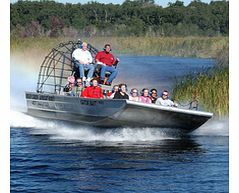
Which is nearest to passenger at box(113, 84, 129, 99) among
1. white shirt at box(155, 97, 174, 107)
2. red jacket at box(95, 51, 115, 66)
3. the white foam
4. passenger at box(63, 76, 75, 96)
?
white shirt at box(155, 97, 174, 107)

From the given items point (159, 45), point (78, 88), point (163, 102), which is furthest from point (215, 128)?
point (159, 45)

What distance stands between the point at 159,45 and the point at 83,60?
584 cm

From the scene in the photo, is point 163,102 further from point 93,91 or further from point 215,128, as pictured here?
point 215,128

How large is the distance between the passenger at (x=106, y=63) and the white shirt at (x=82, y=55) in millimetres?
152

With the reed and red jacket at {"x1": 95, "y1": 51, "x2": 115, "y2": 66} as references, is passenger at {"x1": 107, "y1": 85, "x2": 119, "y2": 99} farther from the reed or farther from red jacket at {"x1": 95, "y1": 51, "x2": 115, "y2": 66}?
the reed

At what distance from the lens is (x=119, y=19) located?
20641 millimetres

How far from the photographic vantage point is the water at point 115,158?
10805 millimetres

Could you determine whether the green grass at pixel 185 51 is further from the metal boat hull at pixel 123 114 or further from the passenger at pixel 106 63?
the passenger at pixel 106 63

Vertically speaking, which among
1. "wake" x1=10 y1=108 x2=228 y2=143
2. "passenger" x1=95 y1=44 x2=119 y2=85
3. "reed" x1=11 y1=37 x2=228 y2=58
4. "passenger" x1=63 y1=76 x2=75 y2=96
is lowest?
"wake" x1=10 y1=108 x2=228 y2=143

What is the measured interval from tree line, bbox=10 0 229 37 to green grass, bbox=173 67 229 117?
4040 millimetres

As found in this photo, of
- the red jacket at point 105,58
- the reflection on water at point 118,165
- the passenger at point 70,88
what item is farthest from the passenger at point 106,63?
the reflection on water at point 118,165

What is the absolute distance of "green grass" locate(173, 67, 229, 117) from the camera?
14758mm

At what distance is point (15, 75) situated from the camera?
19.4 meters

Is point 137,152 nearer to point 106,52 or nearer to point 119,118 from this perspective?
point 119,118
